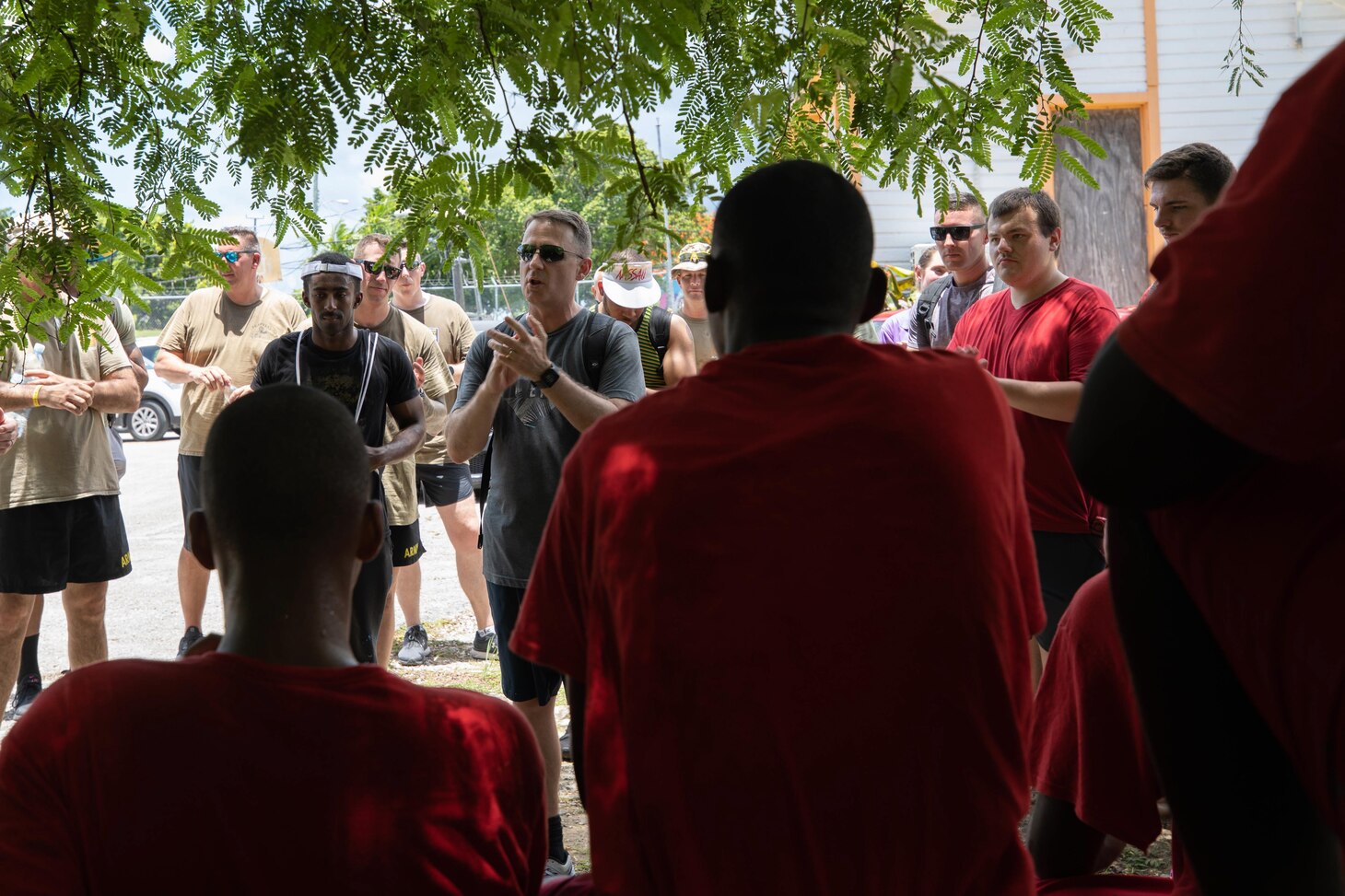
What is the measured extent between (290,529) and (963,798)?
105 centimetres

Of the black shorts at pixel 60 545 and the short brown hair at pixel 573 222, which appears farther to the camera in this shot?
the black shorts at pixel 60 545

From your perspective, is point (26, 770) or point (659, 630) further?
point (659, 630)


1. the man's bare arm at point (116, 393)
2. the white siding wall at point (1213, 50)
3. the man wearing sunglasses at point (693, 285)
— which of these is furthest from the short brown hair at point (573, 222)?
the white siding wall at point (1213, 50)

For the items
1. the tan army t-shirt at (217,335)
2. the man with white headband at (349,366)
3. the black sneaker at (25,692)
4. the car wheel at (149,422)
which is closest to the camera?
the man with white headband at (349,366)

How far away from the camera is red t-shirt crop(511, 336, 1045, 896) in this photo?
65.7 inches

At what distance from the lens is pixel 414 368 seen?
617cm

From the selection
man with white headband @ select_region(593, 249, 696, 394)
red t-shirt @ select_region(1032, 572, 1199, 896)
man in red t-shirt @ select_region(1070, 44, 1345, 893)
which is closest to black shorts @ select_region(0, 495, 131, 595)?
man with white headband @ select_region(593, 249, 696, 394)

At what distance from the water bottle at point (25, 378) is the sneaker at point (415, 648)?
2.41 meters

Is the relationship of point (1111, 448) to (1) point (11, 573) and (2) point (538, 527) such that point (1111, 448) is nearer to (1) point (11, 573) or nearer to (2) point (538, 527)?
(2) point (538, 527)

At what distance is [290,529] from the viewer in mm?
1790

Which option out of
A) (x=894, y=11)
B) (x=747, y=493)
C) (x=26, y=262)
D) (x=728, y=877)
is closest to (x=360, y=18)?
Answer: (x=26, y=262)

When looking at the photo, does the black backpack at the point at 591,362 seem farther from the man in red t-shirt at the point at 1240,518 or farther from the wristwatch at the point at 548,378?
the man in red t-shirt at the point at 1240,518

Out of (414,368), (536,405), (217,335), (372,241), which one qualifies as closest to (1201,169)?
(536,405)

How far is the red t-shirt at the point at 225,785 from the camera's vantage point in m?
1.55
